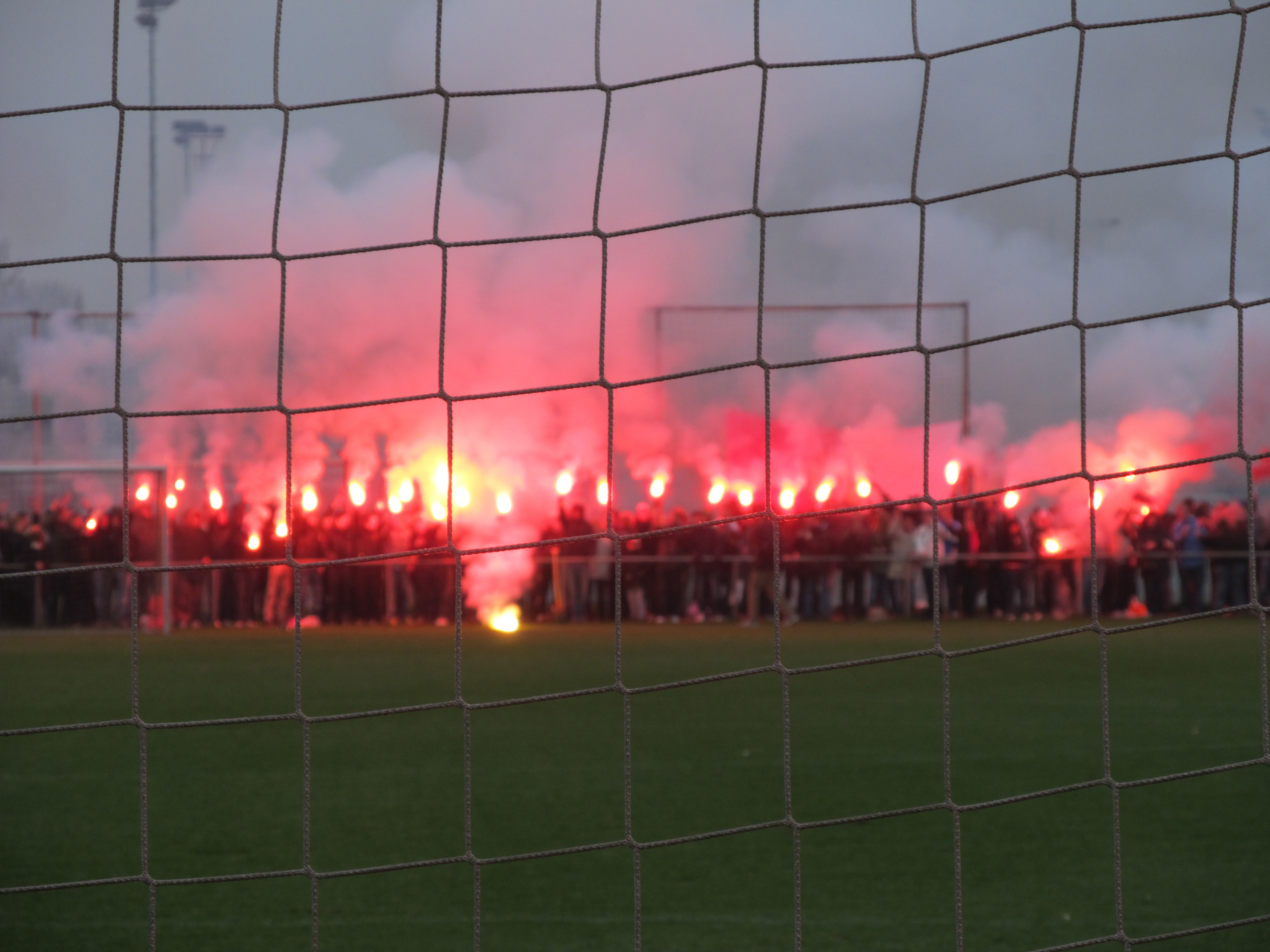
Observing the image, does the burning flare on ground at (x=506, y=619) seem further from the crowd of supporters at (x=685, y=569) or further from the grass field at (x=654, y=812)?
the grass field at (x=654, y=812)

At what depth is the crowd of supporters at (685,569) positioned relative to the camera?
492 inches

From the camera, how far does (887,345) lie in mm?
15211

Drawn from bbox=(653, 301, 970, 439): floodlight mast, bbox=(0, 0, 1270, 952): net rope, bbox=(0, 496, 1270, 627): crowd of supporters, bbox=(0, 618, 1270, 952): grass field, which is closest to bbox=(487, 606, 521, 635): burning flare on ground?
bbox=(0, 496, 1270, 627): crowd of supporters

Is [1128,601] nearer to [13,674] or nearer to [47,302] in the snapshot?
[13,674]

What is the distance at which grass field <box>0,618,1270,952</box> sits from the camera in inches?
128

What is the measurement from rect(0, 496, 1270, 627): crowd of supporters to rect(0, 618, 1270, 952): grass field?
4.65m

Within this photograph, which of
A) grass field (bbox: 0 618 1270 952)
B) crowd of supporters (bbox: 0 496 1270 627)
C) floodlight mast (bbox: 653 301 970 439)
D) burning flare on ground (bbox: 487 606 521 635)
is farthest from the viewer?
floodlight mast (bbox: 653 301 970 439)

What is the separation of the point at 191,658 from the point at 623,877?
262 inches

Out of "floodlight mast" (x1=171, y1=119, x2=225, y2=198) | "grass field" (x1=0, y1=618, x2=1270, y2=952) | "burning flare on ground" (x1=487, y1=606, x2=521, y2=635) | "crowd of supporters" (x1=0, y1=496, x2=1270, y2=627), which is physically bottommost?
"grass field" (x1=0, y1=618, x2=1270, y2=952)

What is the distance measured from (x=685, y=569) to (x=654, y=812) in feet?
29.6

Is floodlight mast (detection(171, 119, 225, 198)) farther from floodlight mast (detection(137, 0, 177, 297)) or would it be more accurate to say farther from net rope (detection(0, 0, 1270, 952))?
net rope (detection(0, 0, 1270, 952))

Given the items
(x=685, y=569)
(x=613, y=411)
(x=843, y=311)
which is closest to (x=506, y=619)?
(x=685, y=569)

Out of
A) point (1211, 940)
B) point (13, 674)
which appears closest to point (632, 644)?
point (13, 674)

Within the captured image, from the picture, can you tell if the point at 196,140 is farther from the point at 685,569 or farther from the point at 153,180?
the point at 685,569
